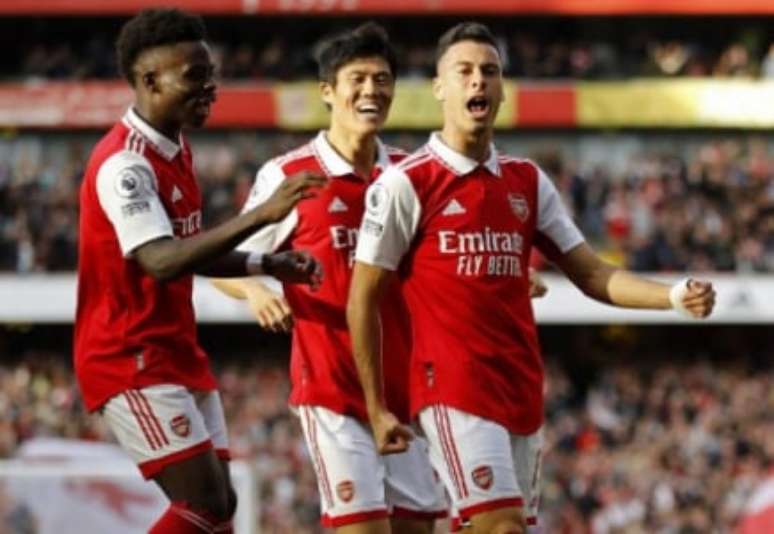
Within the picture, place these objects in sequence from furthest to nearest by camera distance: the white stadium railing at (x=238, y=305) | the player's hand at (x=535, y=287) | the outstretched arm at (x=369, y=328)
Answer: the white stadium railing at (x=238, y=305), the player's hand at (x=535, y=287), the outstretched arm at (x=369, y=328)

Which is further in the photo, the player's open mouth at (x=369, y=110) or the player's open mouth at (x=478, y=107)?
the player's open mouth at (x=369, y=110)

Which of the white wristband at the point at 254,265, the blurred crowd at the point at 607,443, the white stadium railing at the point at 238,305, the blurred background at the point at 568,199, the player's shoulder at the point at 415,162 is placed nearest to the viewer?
the white wristband at the point at 254,265

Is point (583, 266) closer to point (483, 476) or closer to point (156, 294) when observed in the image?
point (483, 476)

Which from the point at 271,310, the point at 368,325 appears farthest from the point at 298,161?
the point at 368,325

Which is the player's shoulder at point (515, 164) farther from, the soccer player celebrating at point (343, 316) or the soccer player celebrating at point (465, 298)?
the soccer player celebrating at point (343, 316)

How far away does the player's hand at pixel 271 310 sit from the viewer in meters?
8.95

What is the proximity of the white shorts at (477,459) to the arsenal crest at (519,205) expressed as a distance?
83 centimetres

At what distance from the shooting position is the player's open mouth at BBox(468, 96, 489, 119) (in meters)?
8.66

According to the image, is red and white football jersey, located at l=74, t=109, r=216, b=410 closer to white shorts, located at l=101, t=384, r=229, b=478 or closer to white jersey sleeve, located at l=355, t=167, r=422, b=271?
white shorts, located at l=101, t=384, r=229, b=478

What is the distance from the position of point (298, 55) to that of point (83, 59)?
11.5 ft

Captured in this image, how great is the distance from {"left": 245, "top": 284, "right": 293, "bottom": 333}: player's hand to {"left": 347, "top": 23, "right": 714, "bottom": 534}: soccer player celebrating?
407 mm

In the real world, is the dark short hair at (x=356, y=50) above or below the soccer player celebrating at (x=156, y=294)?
above

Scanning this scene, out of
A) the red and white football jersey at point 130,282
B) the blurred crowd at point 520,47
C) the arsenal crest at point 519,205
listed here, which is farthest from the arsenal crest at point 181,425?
the blurred crowd at point 520,47

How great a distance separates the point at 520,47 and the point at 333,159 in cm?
2655
